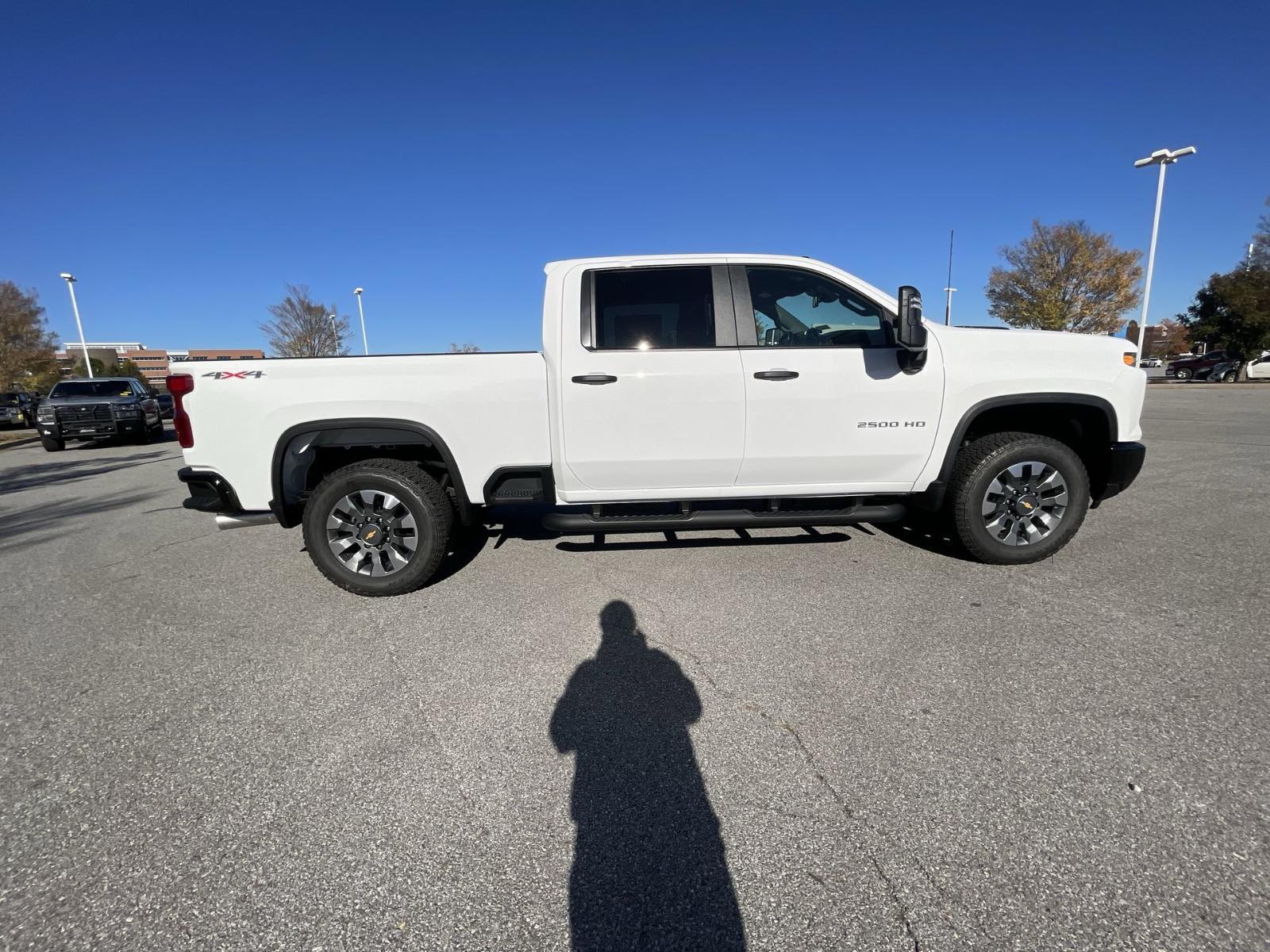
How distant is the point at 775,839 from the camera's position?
6.04 feet

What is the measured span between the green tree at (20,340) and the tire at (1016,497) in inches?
1778

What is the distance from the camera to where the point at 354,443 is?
3752mm

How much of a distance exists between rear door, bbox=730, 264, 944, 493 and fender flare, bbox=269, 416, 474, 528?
194cm

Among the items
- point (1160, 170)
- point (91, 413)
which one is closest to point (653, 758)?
point (91, 413)

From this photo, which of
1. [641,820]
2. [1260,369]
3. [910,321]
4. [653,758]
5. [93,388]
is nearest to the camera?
[641,820]

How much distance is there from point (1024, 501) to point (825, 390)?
167 centimetres

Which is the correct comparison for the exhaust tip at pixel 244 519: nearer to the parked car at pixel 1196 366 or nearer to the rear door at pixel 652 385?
the rear door at pixel 652 385

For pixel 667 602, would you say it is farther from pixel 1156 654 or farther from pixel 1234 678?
pixel 1234 678

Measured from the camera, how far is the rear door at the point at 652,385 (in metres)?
3.68

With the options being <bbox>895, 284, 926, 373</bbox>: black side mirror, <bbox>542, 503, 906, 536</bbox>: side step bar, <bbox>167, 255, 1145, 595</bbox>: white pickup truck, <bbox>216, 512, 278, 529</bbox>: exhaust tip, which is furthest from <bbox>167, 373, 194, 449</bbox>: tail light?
<bbox>895, 284, 926, 373</bbox>: black side mirror

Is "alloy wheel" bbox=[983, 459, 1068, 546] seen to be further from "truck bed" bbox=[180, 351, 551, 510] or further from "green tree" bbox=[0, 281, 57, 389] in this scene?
"green tree" bbox=[0, 281, 57, 389]

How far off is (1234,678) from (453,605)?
161 inches

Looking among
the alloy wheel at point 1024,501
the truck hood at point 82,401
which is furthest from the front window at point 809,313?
the truck hood at point 82,401

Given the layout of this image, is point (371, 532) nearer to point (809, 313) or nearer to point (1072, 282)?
point (809, 313)
